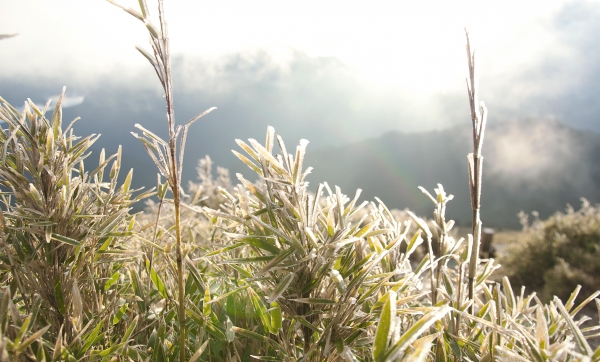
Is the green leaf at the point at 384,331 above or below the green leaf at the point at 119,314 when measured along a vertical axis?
above

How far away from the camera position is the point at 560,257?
6.25 metres

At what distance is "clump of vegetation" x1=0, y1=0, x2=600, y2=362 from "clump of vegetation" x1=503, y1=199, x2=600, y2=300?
610cm

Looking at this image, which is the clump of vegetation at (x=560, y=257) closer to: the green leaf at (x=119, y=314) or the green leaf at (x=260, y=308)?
the green leaf at (x=260, y=308)

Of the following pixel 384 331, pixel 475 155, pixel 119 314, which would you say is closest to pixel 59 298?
pixel 119 314

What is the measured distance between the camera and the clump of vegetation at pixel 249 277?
1.89ft

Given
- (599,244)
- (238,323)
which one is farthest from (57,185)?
(599,244)

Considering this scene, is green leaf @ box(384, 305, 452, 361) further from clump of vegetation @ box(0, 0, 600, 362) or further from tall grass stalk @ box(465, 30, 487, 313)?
tall grass stalk @ box(465, 30, 487, 313)

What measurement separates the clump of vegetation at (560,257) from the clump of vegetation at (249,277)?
6100 mm

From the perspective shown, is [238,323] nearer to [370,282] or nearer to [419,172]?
[370,282]

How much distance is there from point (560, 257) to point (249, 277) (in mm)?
7336

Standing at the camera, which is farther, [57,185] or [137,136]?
[57,185]

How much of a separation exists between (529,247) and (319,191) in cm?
756

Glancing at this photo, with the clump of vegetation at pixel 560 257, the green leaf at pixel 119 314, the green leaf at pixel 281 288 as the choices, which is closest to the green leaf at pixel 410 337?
the green leaf at pixel 281 288

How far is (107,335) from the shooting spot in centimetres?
79
